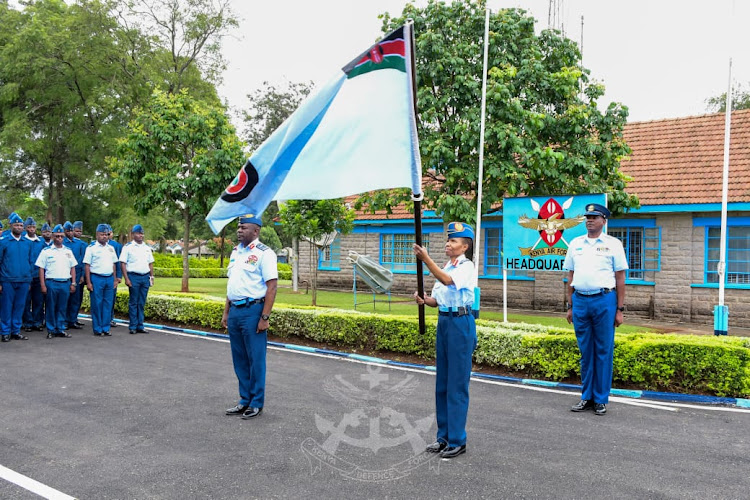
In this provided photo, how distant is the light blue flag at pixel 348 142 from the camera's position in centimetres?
474

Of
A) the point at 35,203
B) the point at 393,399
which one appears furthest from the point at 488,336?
the point at 35,203

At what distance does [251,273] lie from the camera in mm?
6020

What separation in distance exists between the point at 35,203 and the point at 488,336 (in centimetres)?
2960

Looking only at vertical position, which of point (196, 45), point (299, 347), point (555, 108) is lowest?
point (299, 347)

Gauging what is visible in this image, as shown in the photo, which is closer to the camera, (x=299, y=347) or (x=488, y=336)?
(x=488, y=336)

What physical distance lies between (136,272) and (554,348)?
8.39 meters

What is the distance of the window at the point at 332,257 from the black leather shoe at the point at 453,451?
18571 millimetres

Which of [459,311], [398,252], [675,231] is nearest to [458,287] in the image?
[459,311]

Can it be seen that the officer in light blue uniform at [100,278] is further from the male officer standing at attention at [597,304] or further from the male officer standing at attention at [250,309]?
the male officer standing at attention at [597,304]

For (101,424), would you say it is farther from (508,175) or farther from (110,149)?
(110,149)

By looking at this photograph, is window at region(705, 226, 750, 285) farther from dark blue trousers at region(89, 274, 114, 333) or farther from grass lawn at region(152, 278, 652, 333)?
dark blue trousers at region(89, 274, 114, 333)

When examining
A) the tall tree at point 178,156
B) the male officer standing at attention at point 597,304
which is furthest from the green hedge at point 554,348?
the tall tree at point 178,156

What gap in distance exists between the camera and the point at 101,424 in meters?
5.54

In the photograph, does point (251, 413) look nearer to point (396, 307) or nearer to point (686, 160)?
point (396, 307)
